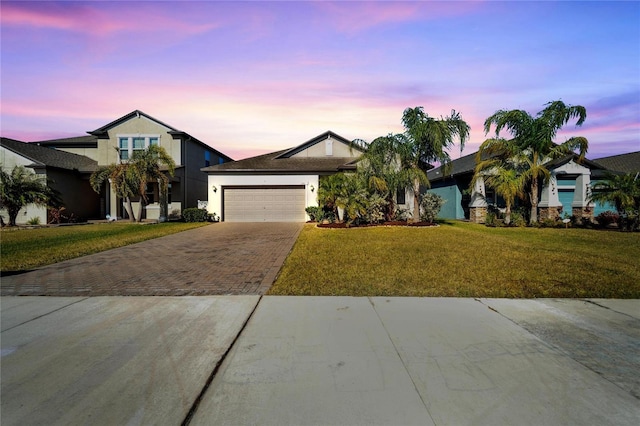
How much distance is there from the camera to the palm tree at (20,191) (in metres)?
19.1

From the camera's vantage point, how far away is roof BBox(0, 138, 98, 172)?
21516mm

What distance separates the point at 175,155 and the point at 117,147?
13.9 feet

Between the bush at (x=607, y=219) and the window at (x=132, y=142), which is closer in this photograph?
the bush at (x=607, y=219)

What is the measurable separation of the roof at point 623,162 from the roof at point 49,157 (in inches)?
1424

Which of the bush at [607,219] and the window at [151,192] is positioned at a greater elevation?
the window at [151,192]

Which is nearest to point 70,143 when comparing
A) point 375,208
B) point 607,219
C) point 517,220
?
point 375,208

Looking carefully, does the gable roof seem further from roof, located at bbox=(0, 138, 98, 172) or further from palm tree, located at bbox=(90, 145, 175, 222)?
palm tree, located at bbox=(90, 145, 175, 222)

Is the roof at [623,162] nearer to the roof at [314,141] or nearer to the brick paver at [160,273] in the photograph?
the roof at [314,141]

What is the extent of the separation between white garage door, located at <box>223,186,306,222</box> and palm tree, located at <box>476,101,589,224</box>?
10.9 meters

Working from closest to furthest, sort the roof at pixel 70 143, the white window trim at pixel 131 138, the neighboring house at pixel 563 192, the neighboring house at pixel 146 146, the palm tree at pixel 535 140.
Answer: the palm tree at pixel 535 140
the neighboring house at pixel 563 192
the neighboring house at pixel 146 146
the white window trim at pixel 131 138
the roof at pixel 70 143

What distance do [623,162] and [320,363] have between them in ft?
99.6

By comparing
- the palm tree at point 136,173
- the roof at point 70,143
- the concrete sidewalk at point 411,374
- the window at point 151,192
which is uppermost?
the roof at point 70,143

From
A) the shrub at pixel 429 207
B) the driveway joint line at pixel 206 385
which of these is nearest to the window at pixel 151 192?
the shrub at pixel 429 207

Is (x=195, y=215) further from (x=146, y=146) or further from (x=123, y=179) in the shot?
(x=146, y=146)
